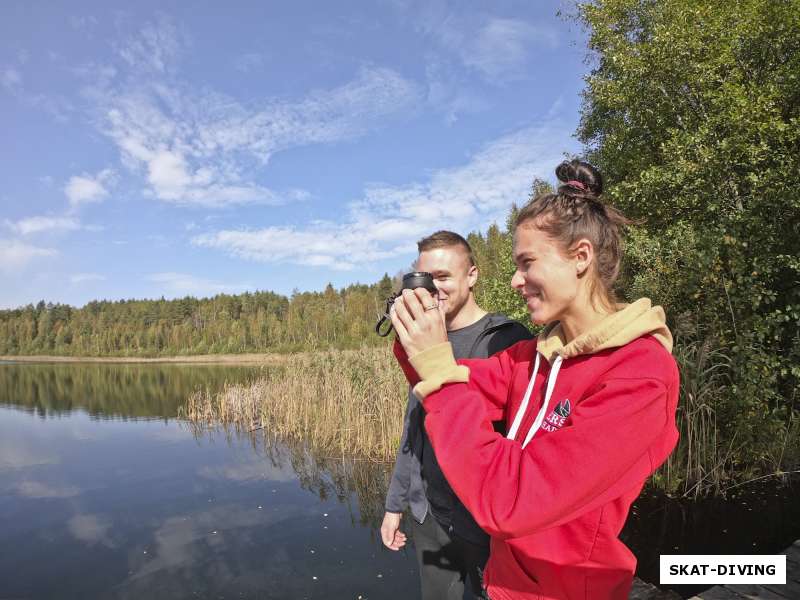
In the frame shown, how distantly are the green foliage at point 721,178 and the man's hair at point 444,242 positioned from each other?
3.46 m

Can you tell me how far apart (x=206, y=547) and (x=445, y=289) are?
15.4 ft

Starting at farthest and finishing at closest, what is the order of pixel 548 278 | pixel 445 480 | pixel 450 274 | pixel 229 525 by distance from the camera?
1. pixel 229 525
2. pixel 450 274
3. pixel 445 480
4. pixel 548 278

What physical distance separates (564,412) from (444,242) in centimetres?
125

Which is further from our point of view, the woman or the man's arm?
the man's arm

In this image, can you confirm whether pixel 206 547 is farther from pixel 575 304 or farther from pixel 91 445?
pixel 91 445

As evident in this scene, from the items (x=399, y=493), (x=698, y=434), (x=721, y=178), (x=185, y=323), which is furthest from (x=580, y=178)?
(x=185, y=323)

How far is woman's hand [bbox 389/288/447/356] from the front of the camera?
38.0 inches

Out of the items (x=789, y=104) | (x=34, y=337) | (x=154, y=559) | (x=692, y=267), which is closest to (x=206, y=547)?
(x=154, y=559)

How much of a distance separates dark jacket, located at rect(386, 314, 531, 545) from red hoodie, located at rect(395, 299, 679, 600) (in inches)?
23.1

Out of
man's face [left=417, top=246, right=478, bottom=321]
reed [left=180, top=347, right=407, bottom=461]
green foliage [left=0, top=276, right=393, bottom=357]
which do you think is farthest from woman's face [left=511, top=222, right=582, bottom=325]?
green foliage [left=0, top=276, right=393, bottom=357]

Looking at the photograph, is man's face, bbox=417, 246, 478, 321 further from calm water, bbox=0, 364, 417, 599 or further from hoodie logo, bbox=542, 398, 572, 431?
calm water, bbox=0, 364, 417, 599

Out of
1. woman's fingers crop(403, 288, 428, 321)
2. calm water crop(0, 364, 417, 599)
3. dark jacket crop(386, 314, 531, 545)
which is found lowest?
calm water crop(0, 364, 417, 599)

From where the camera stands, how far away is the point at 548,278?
3.42ft

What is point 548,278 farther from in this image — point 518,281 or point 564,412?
point 564,412
